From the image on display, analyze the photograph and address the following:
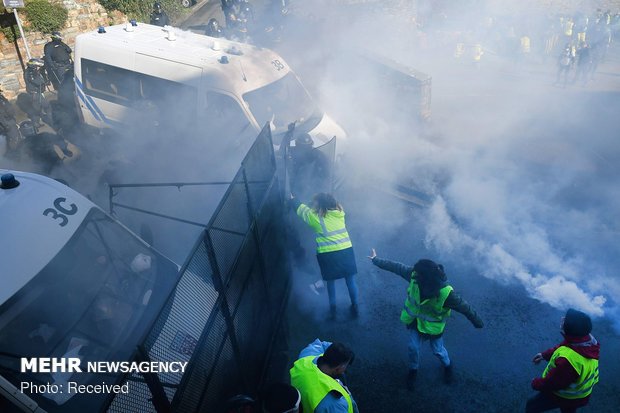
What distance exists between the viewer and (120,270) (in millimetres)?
3969

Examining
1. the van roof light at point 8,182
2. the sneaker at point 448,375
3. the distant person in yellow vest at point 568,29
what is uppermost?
the van roof light at point 8,182

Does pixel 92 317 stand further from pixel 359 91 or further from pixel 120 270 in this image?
pixel 359 91

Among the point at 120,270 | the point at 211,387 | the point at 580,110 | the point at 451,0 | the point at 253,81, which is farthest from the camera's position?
the point at 451,0

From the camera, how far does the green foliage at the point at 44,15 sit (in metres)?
12.5

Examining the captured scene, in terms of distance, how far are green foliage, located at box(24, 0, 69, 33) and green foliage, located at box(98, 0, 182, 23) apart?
6.86 feet

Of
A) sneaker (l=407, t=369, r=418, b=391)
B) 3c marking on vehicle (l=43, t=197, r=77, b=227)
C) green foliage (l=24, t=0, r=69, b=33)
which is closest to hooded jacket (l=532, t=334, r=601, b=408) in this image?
sneaker (l=407, t=369, r=418, b=391)

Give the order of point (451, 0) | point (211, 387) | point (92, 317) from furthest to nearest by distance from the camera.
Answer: point (451, 0)
point (92, 317)
point (211, 387)

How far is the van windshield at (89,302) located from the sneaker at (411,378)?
2619mm

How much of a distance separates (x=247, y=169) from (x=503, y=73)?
15.2m

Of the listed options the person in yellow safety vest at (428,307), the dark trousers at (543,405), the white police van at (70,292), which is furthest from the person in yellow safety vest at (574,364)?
the white police van at (70,292)

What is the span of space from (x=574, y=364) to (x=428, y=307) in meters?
1.21

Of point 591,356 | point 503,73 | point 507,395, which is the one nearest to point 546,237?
point 507,395

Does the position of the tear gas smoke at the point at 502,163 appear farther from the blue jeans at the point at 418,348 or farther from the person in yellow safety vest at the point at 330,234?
the person in yellow safety vest at the point at 330,234

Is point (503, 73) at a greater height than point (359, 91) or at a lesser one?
lesser
